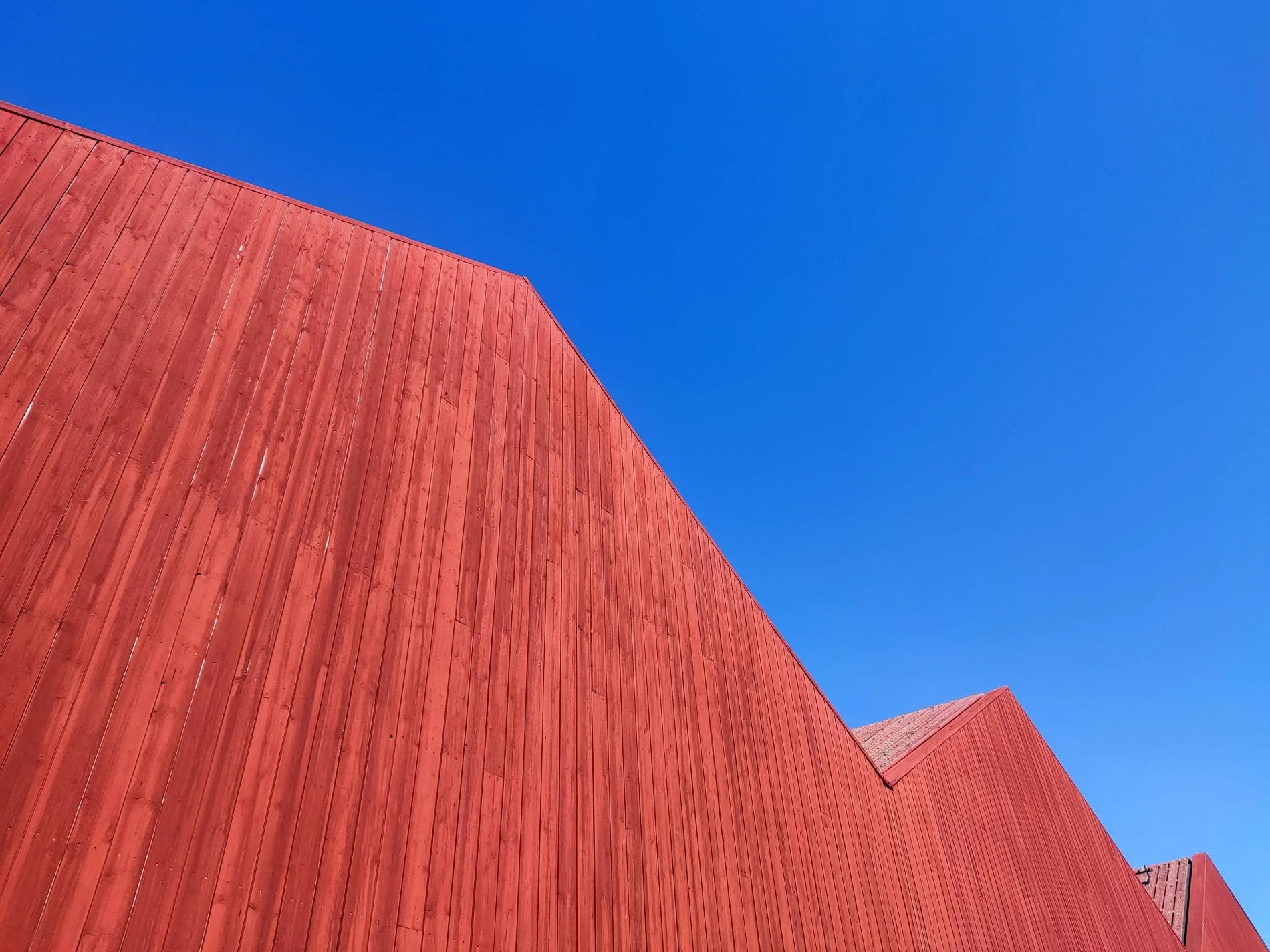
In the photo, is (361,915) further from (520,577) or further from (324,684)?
(520,577)

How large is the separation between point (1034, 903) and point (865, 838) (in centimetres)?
303

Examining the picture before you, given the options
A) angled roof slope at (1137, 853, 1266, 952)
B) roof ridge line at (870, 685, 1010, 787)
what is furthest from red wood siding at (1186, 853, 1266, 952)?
roof ridge line at (870, 685, 1010, 787)

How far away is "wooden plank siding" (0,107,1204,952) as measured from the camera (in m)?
3.68

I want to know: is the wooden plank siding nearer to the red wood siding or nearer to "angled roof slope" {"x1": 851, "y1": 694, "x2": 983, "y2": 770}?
"angled roof slope" {"x1": 851, "y1": 694, "x2": 983, "y2": 770}

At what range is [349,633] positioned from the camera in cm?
479

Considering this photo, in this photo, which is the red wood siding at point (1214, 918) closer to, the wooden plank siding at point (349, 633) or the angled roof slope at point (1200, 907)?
the angled roof slope at point (1200, 907)

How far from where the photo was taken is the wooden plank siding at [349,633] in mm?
3682

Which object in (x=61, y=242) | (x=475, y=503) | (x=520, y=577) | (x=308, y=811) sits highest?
(x=61, y=242)

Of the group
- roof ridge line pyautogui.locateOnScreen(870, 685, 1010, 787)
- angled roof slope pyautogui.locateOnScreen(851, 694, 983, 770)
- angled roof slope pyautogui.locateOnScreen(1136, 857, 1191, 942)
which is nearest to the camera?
roof ridge line pyautogui.locateOnScreen(870, 685, 1010, 787)

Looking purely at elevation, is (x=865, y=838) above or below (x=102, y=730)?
above

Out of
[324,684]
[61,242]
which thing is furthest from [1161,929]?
[61,242]

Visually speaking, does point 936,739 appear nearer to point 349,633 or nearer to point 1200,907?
point 1200,907

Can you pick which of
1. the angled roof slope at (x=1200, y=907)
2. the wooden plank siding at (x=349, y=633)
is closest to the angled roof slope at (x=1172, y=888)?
the angled roof slope at (x=1200, y=907)

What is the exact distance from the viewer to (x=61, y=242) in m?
4.70
